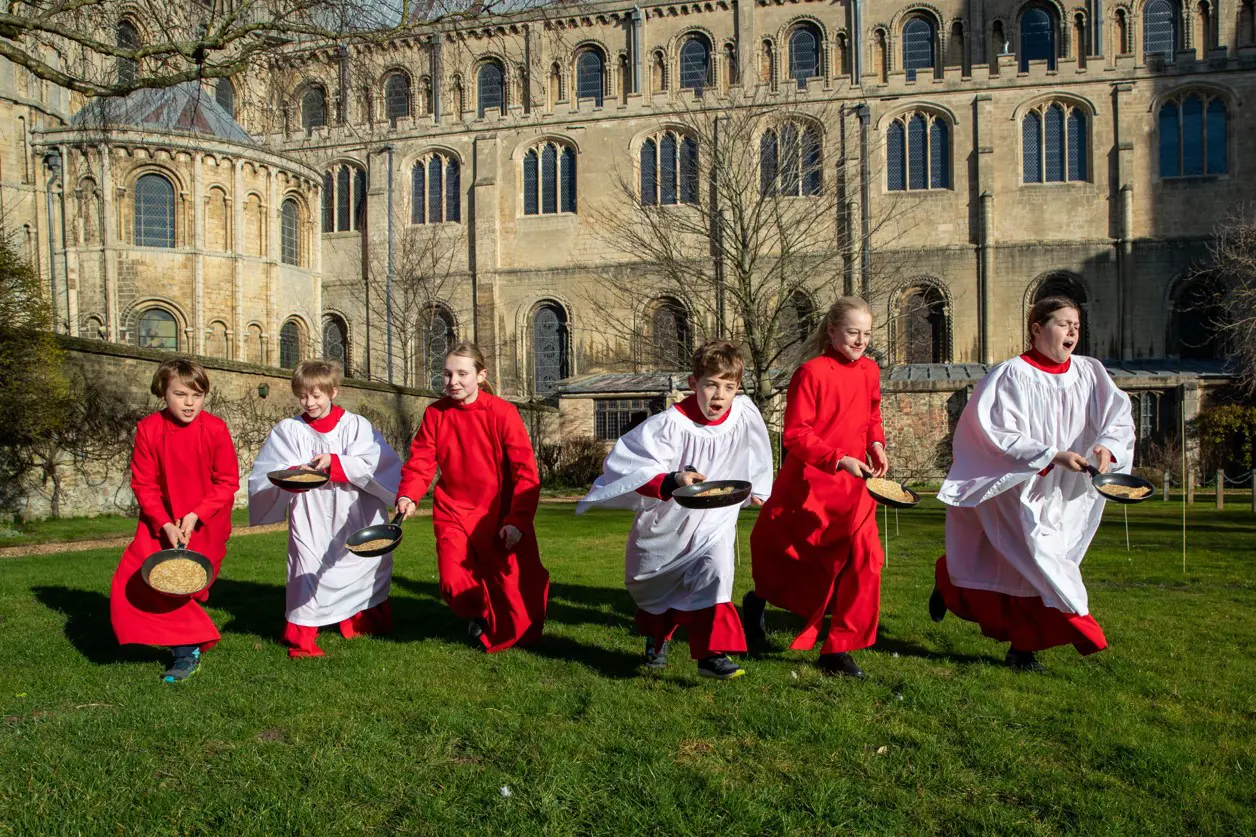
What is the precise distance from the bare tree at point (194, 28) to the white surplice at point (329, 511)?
12.1 ft

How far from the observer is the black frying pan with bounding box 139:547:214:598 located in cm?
479

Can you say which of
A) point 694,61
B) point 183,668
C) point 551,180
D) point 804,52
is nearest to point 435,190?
point 551,180

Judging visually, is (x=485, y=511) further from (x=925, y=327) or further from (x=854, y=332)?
(x=925, y=327)

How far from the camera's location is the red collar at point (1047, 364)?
5.45 meters

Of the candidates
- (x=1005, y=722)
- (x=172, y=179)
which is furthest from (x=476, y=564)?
(x=172, y=179)

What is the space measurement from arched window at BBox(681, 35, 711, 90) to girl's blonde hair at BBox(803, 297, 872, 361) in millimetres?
34469

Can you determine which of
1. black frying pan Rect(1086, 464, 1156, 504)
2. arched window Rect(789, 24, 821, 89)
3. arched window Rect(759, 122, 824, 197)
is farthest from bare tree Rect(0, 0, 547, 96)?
arched window Rect(789, 24, 821, 89)

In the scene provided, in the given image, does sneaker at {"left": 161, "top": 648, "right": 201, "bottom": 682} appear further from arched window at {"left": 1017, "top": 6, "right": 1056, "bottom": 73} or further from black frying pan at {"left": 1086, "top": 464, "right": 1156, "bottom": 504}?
arched window at {"left": 1017, "top": 6, "right": 1056, "bottom": 73}

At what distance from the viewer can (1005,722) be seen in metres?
4.26

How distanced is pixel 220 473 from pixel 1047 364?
481 cm

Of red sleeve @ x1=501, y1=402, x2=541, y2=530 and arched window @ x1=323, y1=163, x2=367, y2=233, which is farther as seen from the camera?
arched window @ x1=323, y1=163, x2=367, y2=233

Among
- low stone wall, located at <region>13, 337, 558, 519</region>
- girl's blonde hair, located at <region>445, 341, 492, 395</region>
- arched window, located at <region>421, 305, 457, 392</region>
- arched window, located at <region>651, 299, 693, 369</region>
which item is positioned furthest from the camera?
arched window, located at <region>421, 305, 457, 392</region>

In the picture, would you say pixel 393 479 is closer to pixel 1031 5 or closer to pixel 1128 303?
pixel 1128 303

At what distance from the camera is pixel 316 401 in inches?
236
